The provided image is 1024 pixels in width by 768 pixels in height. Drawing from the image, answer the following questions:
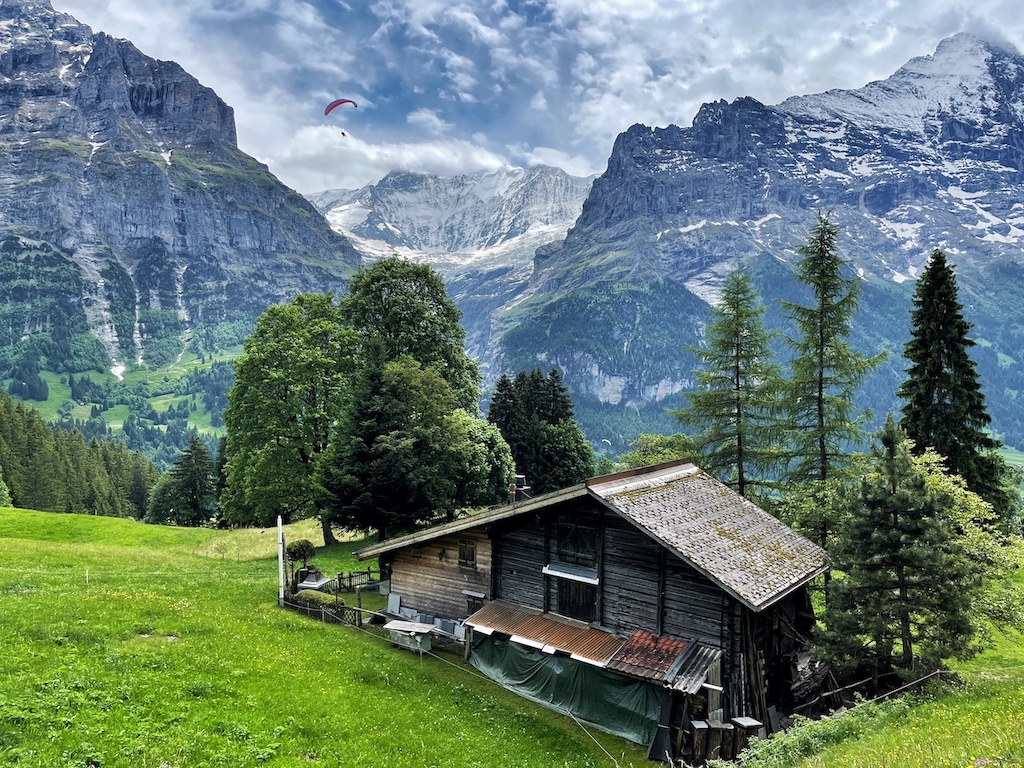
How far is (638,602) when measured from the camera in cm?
2128

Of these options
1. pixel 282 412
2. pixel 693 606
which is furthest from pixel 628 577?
pixel 282 412

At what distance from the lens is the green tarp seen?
63.1 ft

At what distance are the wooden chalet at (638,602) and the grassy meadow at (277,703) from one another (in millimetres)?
1352

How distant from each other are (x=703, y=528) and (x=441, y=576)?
11.2m

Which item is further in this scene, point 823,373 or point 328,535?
point 328,535

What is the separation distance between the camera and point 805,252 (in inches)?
1297

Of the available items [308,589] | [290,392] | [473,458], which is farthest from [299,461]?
[308,589]

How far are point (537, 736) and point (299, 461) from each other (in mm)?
31520


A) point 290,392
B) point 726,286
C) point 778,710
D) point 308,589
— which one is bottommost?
point 778,710

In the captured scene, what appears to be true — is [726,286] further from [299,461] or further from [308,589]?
[299,461]

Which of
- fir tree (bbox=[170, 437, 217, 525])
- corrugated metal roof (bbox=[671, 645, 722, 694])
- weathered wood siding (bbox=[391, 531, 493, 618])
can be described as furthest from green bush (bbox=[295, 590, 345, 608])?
fir tree (bbox=[170, 437, 217, 525])

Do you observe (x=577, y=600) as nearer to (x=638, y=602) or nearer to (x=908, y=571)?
(x=638, y=602)

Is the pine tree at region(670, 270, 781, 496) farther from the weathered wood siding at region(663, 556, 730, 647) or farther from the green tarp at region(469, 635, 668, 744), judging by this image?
the green tarp at region(469, 635, 668, 744)

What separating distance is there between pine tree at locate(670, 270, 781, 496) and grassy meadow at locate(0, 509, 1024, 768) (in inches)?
519
